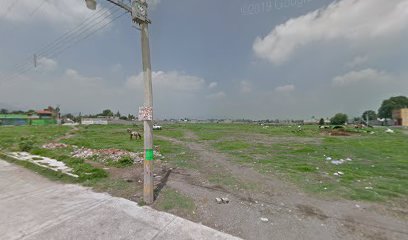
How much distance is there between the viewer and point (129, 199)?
5.58 metres

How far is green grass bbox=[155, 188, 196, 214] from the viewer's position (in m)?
4.91

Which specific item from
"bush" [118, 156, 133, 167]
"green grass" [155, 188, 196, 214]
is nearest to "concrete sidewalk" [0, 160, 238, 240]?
"green grass" [155, 188, 196, 214]

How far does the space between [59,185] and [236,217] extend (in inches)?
236

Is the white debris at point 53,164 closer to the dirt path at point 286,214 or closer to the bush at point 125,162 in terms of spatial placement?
the bush at point 125,162

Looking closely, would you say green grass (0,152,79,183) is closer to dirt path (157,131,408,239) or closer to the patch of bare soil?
dirt path (157,131,408,239)

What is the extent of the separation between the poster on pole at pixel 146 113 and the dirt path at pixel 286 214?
247 centimetres

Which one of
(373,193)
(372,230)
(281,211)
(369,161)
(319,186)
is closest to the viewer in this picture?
(372,230)

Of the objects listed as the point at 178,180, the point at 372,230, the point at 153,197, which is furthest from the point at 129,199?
the point at 372,230

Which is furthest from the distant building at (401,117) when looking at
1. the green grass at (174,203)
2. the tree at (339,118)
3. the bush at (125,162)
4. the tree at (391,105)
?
the green grass at (174,203)

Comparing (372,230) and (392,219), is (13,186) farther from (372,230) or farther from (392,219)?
(392,219)

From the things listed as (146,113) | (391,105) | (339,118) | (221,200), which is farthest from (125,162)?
(391,105)

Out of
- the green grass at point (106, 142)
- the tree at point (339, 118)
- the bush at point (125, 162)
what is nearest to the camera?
the bush at point (125, 162)

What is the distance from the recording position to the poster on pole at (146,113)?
5105 mm

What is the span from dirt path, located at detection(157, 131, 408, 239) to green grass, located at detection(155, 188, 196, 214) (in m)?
0.22
